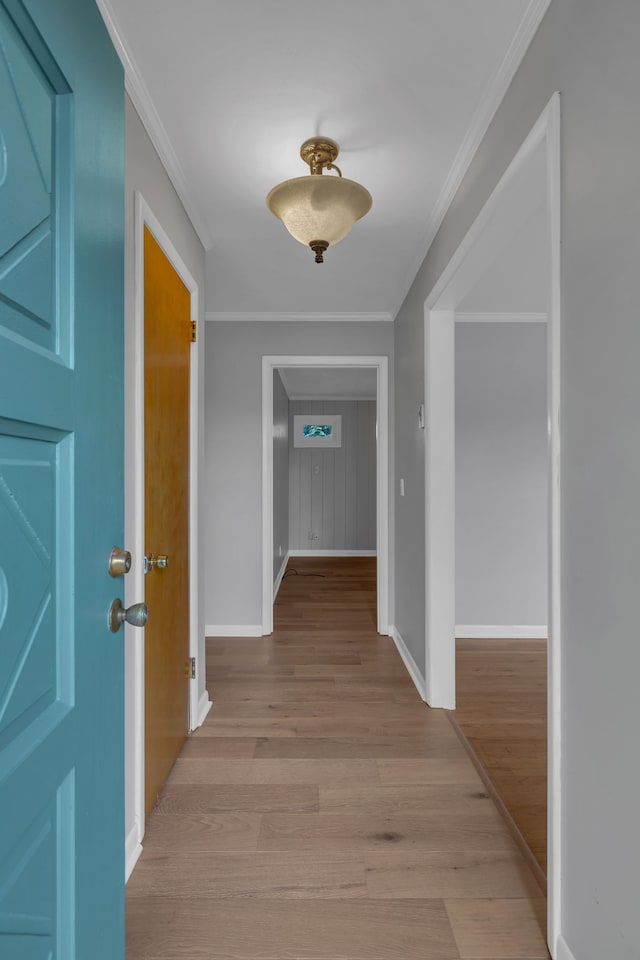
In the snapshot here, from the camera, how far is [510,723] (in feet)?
8.38

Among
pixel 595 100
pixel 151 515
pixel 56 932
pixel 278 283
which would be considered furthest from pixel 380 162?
pixel 56 932

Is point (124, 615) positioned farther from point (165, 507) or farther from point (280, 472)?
point (280, 472)

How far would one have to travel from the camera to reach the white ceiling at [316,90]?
1.36m

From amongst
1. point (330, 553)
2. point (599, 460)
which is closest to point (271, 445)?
point (599, 460)

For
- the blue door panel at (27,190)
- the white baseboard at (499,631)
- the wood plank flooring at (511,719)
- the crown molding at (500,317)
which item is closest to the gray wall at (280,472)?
the white baseboard at (499,631)

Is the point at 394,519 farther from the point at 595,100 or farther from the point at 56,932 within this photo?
the point at 56,932

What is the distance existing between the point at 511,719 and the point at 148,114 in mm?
2916

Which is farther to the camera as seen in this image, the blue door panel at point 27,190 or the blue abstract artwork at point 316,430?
the blue abstract artwork at point 316,430

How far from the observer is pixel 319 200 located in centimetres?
180

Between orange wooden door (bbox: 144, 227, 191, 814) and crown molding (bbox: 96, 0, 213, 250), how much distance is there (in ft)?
1.09

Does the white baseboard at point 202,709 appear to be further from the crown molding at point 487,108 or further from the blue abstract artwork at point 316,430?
the blue abstract artwork at point 316,430

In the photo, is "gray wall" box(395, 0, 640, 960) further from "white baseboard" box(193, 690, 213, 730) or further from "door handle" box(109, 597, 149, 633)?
"white baseboard" box(193, 690, 213, 730)

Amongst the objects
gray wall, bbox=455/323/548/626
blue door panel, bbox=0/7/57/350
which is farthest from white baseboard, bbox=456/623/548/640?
blue door panel, bbox=0/7/57/350

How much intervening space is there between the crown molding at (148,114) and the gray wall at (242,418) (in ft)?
4.85
